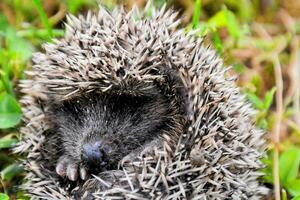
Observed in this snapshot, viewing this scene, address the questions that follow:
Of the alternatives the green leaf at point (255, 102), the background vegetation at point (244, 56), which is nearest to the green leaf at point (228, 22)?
the background vegetation at point (244, 56)

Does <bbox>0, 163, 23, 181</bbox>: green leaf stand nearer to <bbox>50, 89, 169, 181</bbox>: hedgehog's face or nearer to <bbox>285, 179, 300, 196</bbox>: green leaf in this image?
<bbox>50, 89, 169, 181</bbox>: hedgehog's face

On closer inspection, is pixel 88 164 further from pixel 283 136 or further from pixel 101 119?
pixel 283 136

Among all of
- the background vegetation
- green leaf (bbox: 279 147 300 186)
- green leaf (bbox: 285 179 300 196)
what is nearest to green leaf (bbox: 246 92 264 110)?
the background vegetation

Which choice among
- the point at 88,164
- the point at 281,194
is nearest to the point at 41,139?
the point at 88,164

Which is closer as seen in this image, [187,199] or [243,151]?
[187,199]

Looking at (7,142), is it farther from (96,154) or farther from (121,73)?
(121,73)

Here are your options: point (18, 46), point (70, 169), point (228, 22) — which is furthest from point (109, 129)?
point (228, 22)

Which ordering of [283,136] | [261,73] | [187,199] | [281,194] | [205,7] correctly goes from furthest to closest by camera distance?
[205,7] < [261,73] < [283,136] < [281,194] < [187,199]
